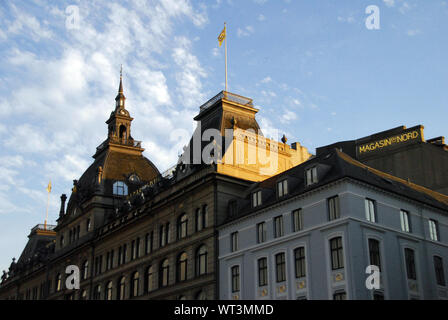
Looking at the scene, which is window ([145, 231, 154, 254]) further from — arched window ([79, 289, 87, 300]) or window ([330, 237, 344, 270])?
window ([330, 237, 344, 270])

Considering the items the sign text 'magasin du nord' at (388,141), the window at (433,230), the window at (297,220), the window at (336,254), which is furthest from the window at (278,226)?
the sign text 'magasin du nord' at (388,141)

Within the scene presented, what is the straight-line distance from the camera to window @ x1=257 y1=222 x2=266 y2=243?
4691cm

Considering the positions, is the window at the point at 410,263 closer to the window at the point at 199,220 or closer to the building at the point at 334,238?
the building at the point at 334,238

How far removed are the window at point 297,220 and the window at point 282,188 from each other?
87.5 inches

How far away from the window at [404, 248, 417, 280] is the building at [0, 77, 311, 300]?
15.4 metres

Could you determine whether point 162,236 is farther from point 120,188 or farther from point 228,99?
point 120,188

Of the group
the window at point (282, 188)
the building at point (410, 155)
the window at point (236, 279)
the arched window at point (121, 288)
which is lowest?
the window at point (236, 279)

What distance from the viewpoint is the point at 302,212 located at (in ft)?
144

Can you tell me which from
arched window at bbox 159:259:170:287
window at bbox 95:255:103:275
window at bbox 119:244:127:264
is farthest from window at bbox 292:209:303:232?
window at bbox 95:255:103:275

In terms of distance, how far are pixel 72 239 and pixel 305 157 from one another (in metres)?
35.1

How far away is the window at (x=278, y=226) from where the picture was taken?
45.4 metres

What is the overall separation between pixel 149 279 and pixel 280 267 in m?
19.9
